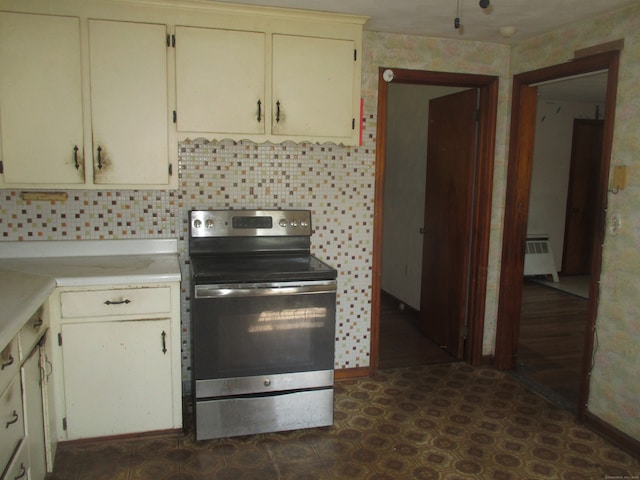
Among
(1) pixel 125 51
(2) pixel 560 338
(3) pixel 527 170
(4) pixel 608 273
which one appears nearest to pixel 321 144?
(1) pixel 125 51

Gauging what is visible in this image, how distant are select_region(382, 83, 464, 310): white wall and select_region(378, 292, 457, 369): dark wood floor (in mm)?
206

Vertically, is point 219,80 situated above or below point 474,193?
above

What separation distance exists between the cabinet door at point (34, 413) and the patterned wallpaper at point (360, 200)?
0.94m

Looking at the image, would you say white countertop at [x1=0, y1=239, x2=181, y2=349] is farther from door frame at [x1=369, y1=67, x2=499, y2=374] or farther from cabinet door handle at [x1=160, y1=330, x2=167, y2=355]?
door frame at [x1=369, y1=67, x2=499, y2=374]

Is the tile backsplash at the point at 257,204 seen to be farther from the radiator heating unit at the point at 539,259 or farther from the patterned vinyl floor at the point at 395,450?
the radiator heating unit at the point at 539,259

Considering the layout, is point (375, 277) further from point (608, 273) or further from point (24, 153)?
point (24, 153)

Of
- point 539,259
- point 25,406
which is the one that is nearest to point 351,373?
point 25,406

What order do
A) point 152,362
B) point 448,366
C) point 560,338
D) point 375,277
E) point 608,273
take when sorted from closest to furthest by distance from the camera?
point 152,362 → point 608,273 → point 375,277 → point 448,366 → point 560,338

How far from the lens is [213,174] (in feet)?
9.61

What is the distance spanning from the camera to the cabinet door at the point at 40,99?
2.38 meters

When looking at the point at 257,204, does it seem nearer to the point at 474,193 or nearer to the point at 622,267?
the point at 474,193

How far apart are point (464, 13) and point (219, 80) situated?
133 centimetres

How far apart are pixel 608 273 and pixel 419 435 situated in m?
1.29

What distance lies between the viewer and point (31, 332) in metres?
1.97
